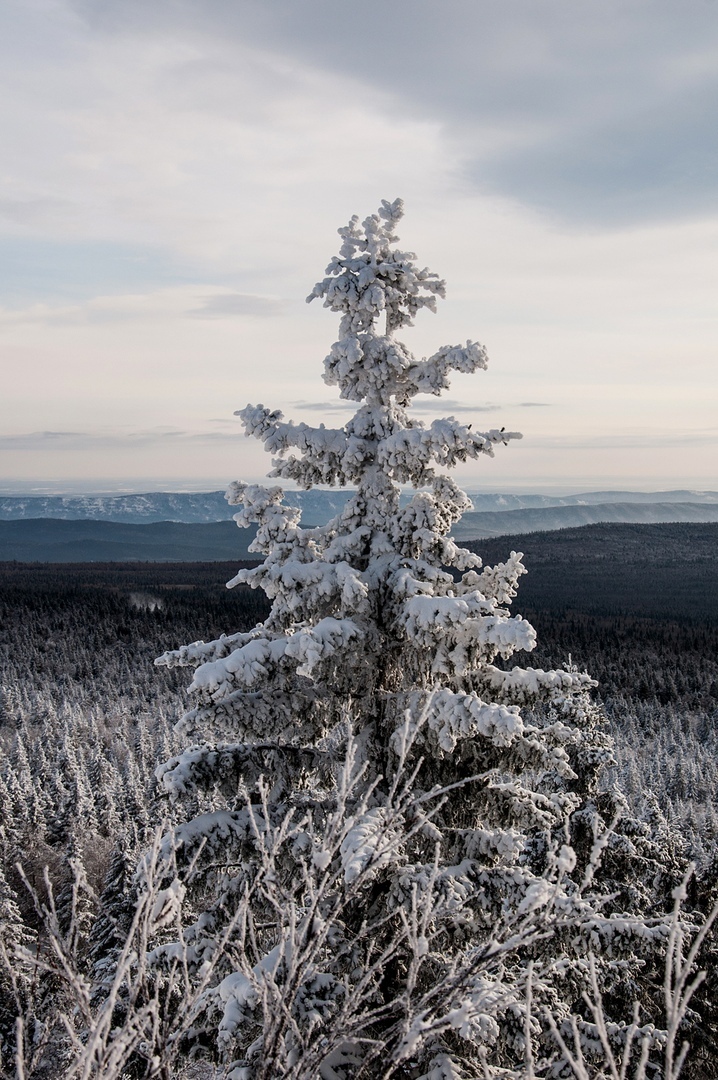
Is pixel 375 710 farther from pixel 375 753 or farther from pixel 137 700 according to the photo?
pixel 137 700

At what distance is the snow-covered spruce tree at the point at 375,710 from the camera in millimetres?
7023

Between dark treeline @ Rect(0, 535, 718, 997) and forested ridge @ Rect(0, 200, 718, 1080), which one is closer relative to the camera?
forested ridge @ Rect(0, 200, 718, 1080)

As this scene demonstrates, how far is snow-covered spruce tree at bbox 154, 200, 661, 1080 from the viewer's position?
7.02 m

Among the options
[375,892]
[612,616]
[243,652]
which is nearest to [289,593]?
[243,652]

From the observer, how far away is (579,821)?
42.1ft

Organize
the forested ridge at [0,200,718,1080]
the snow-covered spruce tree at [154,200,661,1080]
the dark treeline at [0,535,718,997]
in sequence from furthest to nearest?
the dark treeline at [0,535,718,997]
the snow-covered spruce tree at [154,200,661,1080]
the forested ridge at [0,200,718,1080]

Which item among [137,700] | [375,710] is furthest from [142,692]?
[375,710]

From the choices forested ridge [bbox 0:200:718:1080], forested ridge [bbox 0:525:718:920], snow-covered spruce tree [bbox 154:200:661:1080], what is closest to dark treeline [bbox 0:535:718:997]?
forested ridge [bbox 0:525:718:920]

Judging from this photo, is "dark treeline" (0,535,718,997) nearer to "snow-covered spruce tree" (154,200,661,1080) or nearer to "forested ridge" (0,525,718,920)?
"forested ridge" (0,525,718,920)

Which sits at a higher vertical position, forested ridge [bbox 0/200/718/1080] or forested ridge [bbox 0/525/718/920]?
forested ridge [bbox 0/200/718/1080]

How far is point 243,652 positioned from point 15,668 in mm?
129591

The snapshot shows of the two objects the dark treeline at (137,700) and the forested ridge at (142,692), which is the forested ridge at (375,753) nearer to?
the forested ridge at (142,692)

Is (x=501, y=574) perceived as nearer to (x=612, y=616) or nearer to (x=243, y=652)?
(x=243, y=652)

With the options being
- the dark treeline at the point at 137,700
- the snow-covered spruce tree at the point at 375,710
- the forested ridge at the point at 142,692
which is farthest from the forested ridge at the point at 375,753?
the dark treeline at the point at 137,700
